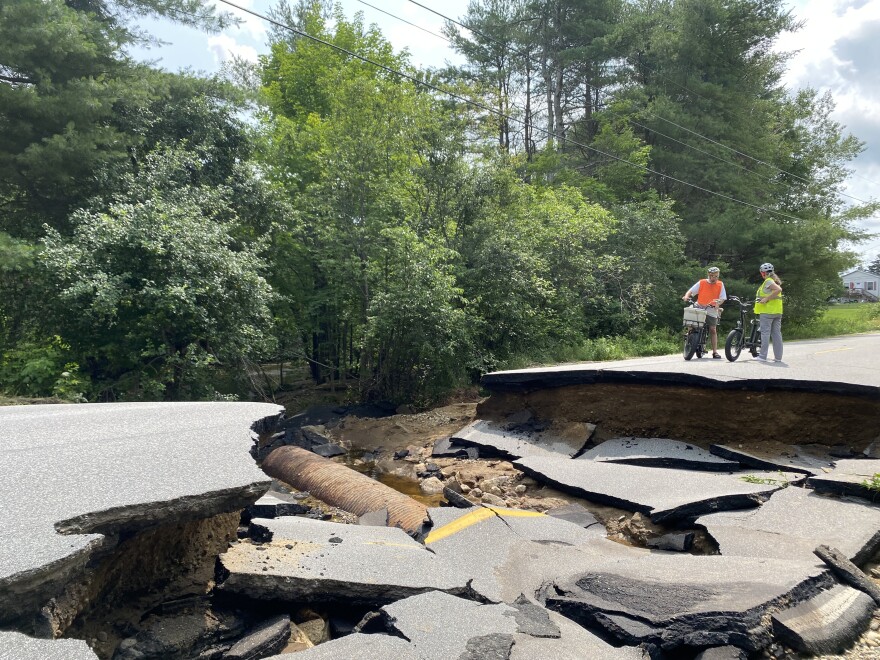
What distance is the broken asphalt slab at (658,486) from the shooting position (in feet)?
17.3

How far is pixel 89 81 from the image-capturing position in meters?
10.4

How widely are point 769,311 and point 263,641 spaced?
9.31 m

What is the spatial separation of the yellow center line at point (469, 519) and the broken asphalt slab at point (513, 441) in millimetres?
2804

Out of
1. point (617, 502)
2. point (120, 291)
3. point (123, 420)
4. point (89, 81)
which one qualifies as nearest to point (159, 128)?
point (89, 81)

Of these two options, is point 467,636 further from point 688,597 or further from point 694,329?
point 694,329

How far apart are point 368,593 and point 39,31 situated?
37.6 ft

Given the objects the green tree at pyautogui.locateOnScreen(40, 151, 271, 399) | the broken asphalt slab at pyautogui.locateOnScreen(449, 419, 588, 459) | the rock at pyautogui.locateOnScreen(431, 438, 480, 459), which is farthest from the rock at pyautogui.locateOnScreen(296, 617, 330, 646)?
the green tree at pyautogui.locateOnScreen(40, 151, 271, 399)

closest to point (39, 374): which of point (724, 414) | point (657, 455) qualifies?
point (657, 455)

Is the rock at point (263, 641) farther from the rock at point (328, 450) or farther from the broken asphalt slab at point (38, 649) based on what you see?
the rock at point (328, 450)

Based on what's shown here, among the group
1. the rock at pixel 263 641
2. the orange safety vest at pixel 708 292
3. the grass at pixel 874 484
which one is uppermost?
the orange safety vest at pixel 708 292

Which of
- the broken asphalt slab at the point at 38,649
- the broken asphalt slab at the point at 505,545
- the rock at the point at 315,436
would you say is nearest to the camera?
the broken asphalt slab at the point at 38,649

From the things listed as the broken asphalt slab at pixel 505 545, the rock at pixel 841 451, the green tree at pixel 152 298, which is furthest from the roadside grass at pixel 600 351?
the broken asphalt slab at pixel 505 545

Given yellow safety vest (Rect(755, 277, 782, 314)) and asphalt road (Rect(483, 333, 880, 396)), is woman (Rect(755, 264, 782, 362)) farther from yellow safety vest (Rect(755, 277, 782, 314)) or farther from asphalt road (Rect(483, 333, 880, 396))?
asphalt road (Rect(483, 333, 880, 396))

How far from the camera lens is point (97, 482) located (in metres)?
3.14
